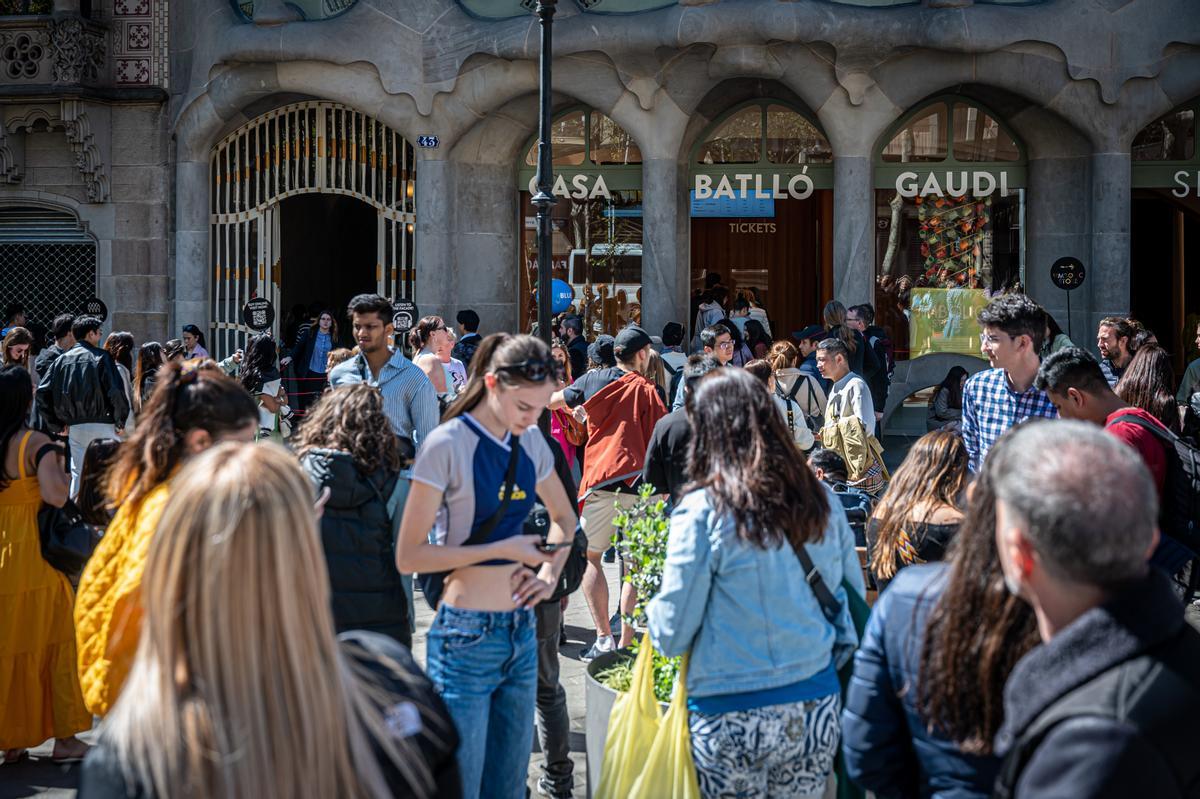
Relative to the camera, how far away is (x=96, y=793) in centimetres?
191

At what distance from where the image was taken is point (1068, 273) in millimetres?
14359

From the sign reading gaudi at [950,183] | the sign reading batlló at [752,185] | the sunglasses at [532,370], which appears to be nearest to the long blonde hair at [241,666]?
the sunglasses at [532,370]

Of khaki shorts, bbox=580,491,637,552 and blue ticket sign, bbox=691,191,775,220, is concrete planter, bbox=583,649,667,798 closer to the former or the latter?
khaki shorts, bbox=580,491,637,552

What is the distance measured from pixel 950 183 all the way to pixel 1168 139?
8.43 feet

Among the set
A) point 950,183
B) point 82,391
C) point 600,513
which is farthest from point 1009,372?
point 950,183

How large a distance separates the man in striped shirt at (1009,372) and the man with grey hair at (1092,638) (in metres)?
3.82

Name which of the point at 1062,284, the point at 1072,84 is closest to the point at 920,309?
the point at 1062,284

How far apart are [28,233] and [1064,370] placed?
15.5m

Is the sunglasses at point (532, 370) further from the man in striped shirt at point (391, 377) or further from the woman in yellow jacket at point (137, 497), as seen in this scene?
the man in striped shirt at point (391, 377)

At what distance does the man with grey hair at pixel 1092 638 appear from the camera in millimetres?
1879

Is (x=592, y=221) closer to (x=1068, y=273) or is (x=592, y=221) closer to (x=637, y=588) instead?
(x=1068, y=273)

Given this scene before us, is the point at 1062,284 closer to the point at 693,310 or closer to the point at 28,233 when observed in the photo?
the point at 693,310

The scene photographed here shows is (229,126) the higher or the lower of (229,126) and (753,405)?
the higher

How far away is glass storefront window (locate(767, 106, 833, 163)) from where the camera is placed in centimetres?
1595
